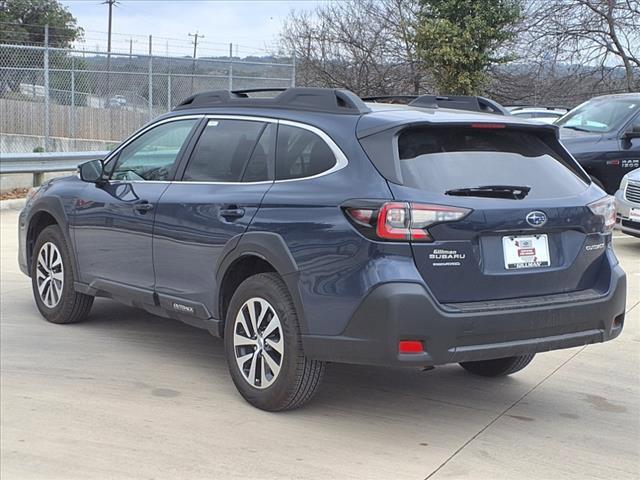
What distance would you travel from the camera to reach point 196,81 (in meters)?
23.1

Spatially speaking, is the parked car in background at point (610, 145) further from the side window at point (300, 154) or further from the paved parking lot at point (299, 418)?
the side window at point (300, 154)

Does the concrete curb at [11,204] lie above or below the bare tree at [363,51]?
below

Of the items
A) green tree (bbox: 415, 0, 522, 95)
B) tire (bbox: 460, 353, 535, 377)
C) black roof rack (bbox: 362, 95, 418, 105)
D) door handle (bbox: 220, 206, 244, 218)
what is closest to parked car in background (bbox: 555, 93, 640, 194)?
black roof rack (bbox: 362, 95, 418, 105)

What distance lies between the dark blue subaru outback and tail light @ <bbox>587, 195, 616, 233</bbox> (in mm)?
14

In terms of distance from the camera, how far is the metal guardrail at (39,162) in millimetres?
13055

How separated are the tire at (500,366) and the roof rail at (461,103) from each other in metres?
1.55

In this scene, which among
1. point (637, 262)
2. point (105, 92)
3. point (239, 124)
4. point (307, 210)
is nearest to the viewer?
point (307, 210)

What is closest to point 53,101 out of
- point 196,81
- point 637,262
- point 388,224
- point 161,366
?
point 196,81

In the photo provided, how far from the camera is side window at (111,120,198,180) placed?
18.7 feet

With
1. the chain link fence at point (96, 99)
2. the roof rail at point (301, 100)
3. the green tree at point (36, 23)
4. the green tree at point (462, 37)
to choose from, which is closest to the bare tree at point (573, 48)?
the green tree at point (462, 37)

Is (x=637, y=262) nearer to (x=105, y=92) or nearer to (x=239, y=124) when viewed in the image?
(x=239, y=124)

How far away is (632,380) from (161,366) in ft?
10.0

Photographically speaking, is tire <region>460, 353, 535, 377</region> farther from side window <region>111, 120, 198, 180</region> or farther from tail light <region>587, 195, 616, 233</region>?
side window <region>111, 120, 198, 180</region>

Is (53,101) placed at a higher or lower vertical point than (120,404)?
higher
